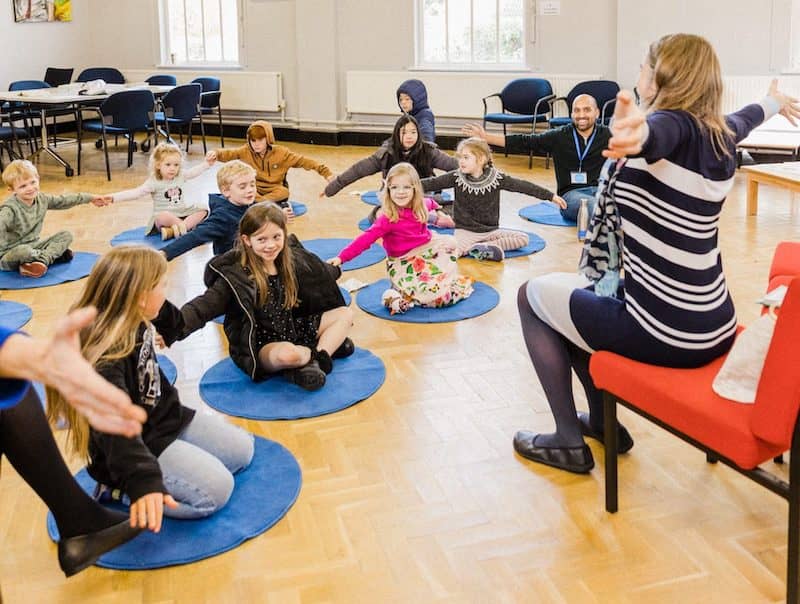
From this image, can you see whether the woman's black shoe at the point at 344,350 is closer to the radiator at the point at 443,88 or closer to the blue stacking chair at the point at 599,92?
the blue stacking chair at the point at 599,92

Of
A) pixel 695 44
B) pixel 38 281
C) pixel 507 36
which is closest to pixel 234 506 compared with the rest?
pixel 695 44

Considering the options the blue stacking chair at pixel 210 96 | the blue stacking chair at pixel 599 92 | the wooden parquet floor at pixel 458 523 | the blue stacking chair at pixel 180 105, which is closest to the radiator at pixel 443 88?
the blue stacking chair at pixel 599 92

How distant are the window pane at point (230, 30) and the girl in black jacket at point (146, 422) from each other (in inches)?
394

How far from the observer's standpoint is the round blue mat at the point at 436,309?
4.62m

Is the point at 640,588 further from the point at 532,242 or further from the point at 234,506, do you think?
the point at 532,242

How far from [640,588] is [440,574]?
53 cm

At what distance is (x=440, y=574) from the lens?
2443 millimetres

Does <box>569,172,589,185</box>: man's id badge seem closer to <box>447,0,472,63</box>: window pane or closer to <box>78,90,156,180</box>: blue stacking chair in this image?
<box>447,0,472,63</box>: window pane

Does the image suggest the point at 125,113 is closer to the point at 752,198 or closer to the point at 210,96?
the point at 210,96

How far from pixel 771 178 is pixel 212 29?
8260 mm

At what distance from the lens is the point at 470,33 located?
10609mm

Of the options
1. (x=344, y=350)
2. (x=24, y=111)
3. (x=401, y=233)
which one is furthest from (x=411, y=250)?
(x=24, y=111)

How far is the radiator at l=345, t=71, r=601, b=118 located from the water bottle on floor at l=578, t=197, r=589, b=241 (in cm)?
397

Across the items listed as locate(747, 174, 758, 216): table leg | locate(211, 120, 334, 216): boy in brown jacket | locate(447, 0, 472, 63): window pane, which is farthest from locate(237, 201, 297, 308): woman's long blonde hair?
locate(447, 0, 472, 63): window pane
